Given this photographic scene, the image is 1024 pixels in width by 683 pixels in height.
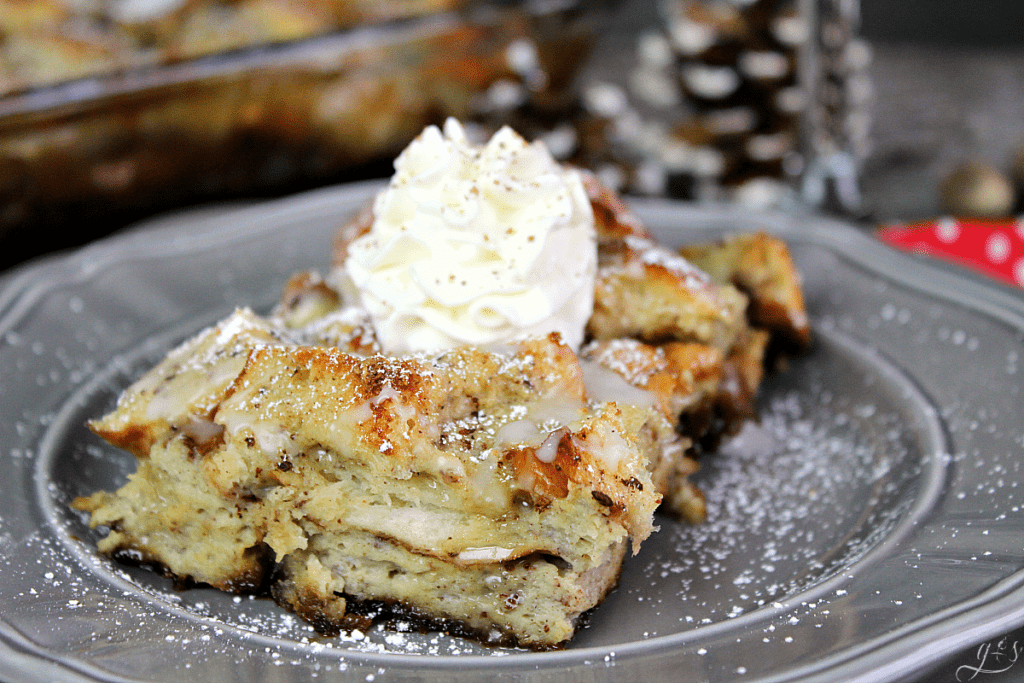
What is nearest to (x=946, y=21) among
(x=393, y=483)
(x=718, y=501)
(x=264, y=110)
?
(x=264, y=110)

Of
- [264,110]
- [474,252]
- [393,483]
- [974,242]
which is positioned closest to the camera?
[393,483]

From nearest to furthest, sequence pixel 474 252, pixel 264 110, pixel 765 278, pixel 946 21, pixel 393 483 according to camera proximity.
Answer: pixel 393 483
pixel 474 252
pixel 765 278
pixel 264 110
pixel 946 21

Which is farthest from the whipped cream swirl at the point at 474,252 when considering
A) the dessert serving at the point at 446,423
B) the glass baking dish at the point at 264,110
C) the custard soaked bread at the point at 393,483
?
the glass baking dish at the point at 264,110

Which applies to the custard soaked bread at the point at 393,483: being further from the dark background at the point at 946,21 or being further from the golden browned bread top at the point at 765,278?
the dark background at the point at 946,21

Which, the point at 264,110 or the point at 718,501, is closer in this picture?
the point at 718,501

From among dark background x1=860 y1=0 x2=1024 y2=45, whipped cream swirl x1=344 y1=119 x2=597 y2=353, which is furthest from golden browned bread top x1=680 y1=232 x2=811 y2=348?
dark background x1=860 y1=0 x2=1024 y2=45

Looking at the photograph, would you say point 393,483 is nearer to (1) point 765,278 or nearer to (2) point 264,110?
(1) point 765,278

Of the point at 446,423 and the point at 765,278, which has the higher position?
the point at 446,423
